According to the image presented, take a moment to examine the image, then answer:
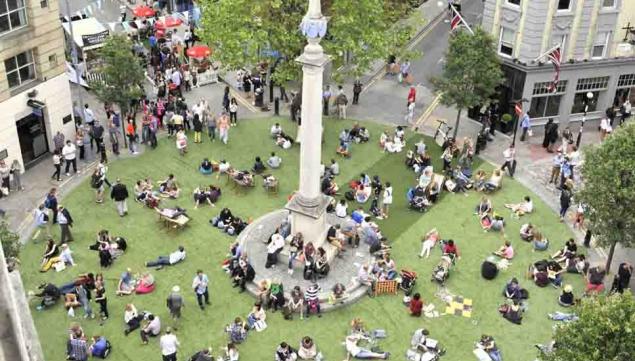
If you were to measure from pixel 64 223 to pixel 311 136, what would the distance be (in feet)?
35.6

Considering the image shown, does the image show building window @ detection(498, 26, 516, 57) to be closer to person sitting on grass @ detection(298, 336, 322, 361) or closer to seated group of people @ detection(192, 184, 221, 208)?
seated group of people @ detection(192, 184, 221, 208)

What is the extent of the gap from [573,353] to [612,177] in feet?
31.1

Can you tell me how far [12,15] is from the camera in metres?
33.3

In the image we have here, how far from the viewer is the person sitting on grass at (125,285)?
28.6m

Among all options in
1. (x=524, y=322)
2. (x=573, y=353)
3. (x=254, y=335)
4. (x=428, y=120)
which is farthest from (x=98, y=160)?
(x=573, y=353)

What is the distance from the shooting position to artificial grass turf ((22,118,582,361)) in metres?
27.0

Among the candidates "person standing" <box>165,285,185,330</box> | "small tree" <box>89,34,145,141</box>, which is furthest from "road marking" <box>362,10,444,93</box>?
"person standing" <box>165,285,185,330</box>

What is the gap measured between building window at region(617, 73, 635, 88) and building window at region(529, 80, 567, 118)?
3.13 m

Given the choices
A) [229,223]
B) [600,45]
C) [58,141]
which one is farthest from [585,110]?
[58,141]

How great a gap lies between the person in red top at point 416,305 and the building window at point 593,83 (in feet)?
59.3

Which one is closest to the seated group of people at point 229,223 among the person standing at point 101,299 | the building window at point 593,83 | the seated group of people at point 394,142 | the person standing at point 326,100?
the person standing at point 101,299

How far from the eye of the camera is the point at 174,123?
38.6m

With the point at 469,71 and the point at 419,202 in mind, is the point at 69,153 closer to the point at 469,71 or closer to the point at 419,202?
the point at 419,202

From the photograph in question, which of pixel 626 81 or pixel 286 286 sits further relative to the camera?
pixel 626 81
